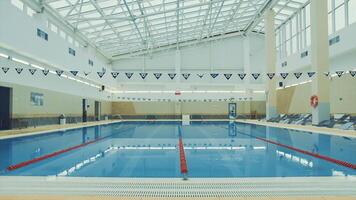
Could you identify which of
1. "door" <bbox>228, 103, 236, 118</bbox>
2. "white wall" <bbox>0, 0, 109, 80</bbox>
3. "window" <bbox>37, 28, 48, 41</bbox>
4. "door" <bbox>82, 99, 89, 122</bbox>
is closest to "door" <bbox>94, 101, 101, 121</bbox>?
"door" <bbox>82, 99, 89, 122</bbox>

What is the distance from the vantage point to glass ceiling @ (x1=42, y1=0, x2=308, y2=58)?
14.5 metres

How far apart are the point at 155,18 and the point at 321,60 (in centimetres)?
972

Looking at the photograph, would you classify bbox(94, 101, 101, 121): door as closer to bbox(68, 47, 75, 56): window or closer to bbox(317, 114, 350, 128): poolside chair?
bbox(68, 47, 75, 56): window

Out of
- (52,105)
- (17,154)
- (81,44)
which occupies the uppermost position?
(81,44)

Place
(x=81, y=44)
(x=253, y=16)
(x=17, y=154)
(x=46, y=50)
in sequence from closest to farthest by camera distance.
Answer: (x=17, y=154) < (x=46, y=50) < (x=81, y=44) < (x=253, y=16)

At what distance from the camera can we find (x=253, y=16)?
22594 mm

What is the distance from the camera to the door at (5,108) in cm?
1164

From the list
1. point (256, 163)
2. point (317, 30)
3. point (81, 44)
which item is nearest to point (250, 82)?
point (317, 30)

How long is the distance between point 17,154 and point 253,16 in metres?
20.2

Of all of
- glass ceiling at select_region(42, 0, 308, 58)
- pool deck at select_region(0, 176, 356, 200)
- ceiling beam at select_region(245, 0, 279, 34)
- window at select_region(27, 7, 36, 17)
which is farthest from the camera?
ceiling beam at select_region(245, 0, 279, 34)

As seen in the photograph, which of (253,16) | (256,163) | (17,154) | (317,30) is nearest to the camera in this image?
(256,163)

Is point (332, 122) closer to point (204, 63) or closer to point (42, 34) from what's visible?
point (42, 34)

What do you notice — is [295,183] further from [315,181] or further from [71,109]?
[71,109]

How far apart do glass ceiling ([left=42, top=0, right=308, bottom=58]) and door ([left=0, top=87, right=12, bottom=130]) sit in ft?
13.3
